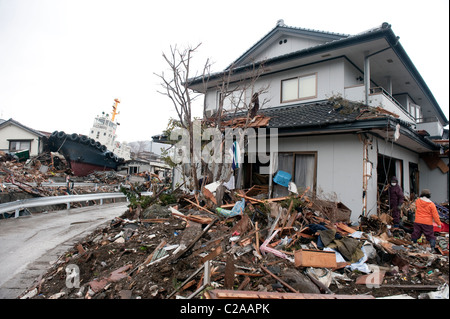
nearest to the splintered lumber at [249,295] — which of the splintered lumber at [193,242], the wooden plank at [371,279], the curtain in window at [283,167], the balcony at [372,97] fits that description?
the wooden plank at [371,279]

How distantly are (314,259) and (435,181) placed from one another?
39.7ft

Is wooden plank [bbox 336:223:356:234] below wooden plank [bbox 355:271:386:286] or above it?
above

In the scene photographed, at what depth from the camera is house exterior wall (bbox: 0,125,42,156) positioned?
77.3ft

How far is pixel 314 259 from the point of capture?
157 inches

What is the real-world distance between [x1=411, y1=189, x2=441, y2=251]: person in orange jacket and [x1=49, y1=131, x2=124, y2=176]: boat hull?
76.6ft

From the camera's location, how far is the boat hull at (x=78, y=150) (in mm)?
20906

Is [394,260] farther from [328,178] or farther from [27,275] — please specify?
[27,275]

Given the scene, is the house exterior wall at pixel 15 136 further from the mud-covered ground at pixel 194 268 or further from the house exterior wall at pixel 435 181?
the house exterior wall at pixel 435 181

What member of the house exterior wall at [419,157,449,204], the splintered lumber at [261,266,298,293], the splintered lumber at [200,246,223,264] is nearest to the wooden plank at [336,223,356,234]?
the splintered lumber at [261,266,298,293]

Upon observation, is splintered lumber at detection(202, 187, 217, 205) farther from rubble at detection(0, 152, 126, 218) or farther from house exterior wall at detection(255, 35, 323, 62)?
rubble at detection(0, 152, 126, 218)

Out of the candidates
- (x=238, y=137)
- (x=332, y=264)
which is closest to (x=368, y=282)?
(x=332, y=264)

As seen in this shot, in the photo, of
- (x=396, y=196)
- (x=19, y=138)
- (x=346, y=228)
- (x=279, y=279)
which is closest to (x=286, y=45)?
(x=396, y=196)
